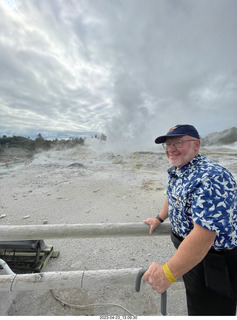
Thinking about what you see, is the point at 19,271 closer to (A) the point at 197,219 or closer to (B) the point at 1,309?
(B) the point at 1,309

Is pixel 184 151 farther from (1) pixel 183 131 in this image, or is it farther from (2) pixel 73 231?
(2) pixel 73 231

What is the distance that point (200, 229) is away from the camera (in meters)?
1.00

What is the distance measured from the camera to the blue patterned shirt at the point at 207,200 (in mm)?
993

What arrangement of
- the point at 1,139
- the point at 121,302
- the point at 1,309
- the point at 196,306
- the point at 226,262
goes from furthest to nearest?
1. the point at 1,139
2. the point at 121,302
3. the point at 1,309
4. the point at 196,306
5. the point at 226,262

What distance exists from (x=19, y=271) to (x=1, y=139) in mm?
35461

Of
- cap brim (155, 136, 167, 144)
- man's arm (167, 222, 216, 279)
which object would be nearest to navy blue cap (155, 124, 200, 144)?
cap brim (155, 136, 167, 144)

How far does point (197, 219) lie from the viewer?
3.31 ft

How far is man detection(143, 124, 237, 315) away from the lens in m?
1.01

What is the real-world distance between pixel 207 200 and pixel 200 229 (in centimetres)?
19

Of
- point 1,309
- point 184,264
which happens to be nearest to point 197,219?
point 184,264

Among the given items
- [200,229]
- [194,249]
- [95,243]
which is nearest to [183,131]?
[200,229]

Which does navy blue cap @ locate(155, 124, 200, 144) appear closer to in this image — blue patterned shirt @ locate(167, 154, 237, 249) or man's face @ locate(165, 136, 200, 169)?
man's face @ locate(165, 136, 200, 169)

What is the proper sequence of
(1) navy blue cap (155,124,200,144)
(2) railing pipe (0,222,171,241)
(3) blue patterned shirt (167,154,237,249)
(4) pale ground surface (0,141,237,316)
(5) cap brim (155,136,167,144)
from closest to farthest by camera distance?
(3) blue patterned shirt (167,154,237,249) < (1) navy blue cap (155,124,200,144) < (5) cap brim (155,136,167,144) < (2) railing pipe (0,222,171,241) < (4) pale ground surface (0,141,237,316)

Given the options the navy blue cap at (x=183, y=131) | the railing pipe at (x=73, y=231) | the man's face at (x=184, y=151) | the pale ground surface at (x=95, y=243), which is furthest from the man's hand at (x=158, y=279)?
the pale ground surface at (x=95, y=243)
